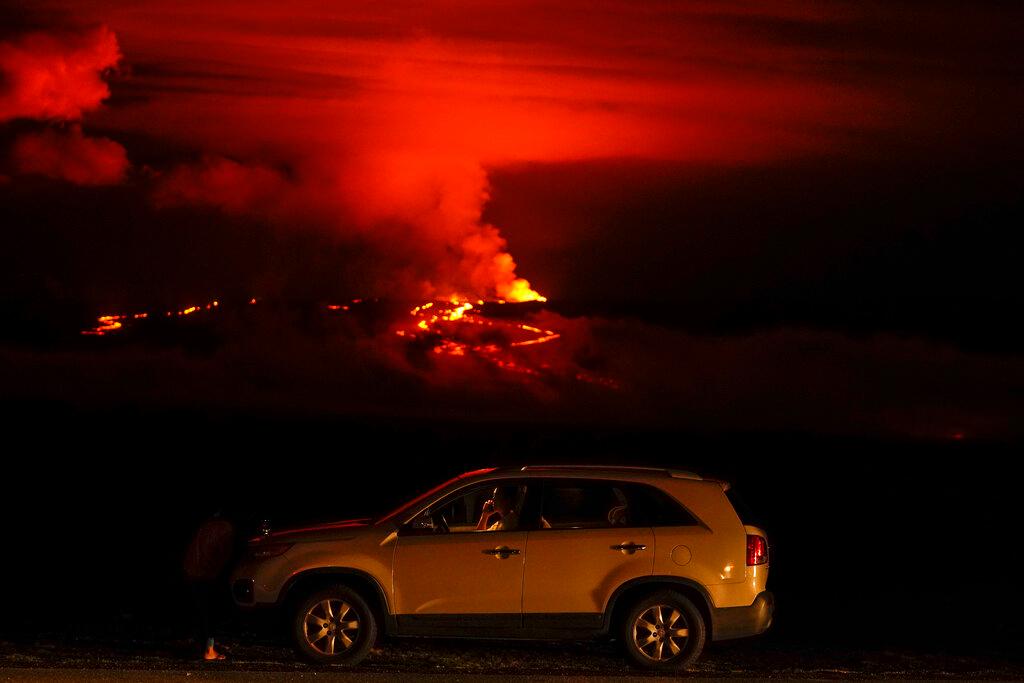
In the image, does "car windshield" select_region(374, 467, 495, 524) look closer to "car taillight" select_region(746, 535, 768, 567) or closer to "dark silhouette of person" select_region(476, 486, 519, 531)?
"dark silhouette of person" select_region(476, 486, 519, 531)

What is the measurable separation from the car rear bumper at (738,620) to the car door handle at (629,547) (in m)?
0.75

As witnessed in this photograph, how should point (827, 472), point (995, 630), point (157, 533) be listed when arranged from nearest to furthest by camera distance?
point (995, 630) < point (157, 533) < point (827, 472)

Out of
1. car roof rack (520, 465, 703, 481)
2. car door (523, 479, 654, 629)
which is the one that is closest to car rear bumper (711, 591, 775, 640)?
car door (523, 479, 654, 629)

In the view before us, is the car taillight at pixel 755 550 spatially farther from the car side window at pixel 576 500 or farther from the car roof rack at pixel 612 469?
the car side window at pixel 576 500

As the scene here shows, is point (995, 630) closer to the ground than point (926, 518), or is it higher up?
closer to the ground

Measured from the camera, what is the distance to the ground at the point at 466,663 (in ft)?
33.7

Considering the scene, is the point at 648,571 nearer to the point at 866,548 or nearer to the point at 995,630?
the point at 995,630

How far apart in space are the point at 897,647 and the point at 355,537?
5647mm

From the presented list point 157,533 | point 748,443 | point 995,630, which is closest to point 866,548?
point 157,533

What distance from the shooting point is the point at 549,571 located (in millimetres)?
10844

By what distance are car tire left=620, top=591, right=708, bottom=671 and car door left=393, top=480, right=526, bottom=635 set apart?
0.90 meters

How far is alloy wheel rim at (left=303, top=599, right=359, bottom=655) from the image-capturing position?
36.1 feet

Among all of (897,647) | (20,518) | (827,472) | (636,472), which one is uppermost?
(827,472)

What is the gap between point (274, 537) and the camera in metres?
11.3
